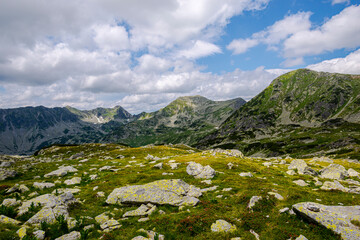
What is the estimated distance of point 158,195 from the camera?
65.2 ft

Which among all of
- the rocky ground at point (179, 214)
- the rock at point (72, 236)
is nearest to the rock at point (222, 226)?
the rocky ground at point (179, 214)

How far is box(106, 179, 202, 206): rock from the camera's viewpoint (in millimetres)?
19312

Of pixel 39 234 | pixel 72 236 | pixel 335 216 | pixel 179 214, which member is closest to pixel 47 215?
pixel 39 234

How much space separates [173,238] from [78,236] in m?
7.13

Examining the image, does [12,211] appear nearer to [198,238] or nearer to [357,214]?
[198,238]

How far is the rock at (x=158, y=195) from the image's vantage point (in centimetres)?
1931

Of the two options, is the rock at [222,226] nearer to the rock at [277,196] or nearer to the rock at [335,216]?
the rock at [335,216]

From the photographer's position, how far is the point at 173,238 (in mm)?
12930

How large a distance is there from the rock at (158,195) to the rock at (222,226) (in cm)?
486

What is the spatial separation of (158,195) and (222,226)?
8458 mm

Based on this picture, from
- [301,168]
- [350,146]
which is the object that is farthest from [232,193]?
[350,146]

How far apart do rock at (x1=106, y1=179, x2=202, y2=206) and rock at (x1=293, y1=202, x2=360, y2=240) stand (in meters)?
10.1

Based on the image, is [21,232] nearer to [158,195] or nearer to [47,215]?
[47,215]

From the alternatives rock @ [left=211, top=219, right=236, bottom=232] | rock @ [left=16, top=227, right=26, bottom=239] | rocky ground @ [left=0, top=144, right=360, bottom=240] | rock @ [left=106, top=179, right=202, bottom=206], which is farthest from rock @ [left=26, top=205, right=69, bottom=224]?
rock @ [left=211, top=219, right=236, bottom=232]
